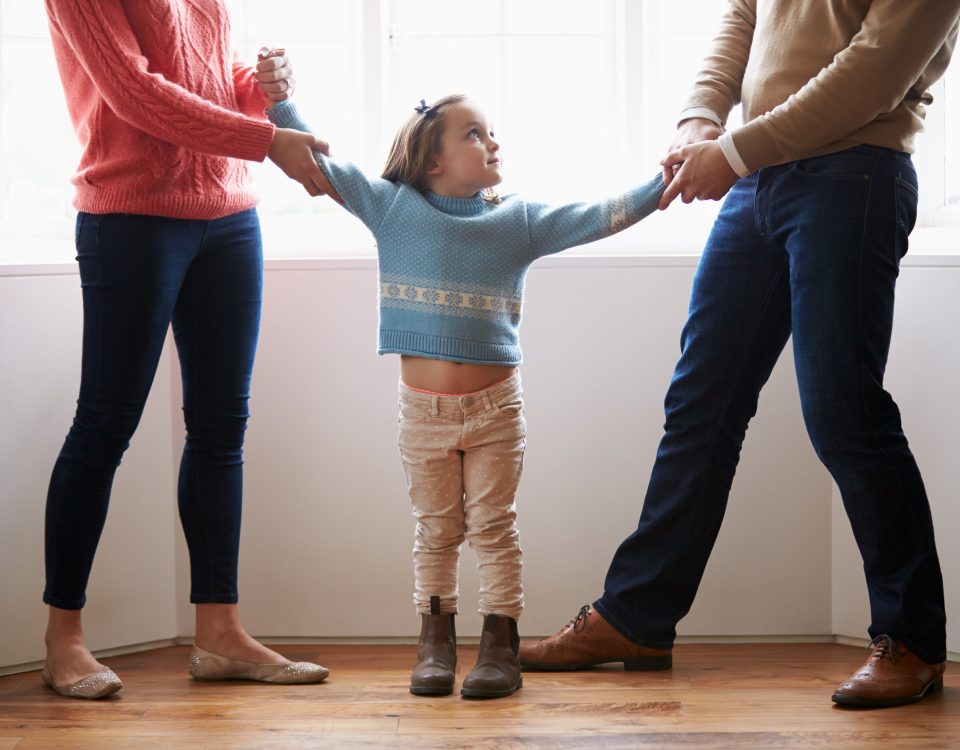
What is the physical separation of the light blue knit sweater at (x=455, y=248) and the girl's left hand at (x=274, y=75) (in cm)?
2

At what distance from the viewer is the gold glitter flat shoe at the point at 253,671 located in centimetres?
203

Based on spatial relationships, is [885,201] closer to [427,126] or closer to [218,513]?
[427,126]

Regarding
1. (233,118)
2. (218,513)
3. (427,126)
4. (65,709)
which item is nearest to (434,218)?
(427,126)

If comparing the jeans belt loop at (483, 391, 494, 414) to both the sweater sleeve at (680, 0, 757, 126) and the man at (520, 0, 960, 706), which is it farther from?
the sweater sleeve at (680, 0, 757, 126)

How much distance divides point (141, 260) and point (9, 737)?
0.78 meters

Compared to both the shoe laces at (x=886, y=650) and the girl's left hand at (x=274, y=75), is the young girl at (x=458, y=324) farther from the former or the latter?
the shoe laces at (x=886, y=650)

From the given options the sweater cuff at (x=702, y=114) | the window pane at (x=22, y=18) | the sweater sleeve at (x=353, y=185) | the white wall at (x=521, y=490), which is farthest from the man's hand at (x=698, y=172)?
the window pane at (x=22, y=18)

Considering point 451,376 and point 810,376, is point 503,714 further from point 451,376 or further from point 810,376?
point 810,376

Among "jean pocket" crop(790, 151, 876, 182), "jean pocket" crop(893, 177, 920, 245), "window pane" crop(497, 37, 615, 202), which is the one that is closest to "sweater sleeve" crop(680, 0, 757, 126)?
"jean pocket" crop(790, 151, 876, 182)

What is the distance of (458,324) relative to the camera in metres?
1.93

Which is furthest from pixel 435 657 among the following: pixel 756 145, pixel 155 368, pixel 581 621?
pixel 756 145

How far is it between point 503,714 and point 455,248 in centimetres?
78

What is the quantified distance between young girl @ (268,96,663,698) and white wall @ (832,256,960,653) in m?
0.62

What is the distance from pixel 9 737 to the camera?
1.77 metres
